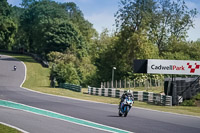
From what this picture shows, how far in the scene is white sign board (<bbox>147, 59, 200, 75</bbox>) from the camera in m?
36.7

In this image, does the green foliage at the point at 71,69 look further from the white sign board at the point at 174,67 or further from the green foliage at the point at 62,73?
the white sign board at the point at 174,67

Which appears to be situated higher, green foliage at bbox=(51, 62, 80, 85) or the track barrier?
green foliage at bbox=(51, 62, 80, 85)

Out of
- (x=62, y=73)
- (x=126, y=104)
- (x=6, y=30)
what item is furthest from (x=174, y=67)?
(x=6, y=30)

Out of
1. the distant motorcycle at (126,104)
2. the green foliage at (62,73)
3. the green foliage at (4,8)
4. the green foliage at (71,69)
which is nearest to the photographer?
the distant motorcycle at (126,104)

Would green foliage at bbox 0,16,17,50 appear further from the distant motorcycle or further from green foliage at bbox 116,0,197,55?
the distant motorcycle

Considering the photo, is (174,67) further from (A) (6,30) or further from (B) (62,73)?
(A) (6,30)

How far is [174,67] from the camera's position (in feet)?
121

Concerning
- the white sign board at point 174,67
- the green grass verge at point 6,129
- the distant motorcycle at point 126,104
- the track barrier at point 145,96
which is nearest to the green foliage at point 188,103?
the track barrier at point 145,96

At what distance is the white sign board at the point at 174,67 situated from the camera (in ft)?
120

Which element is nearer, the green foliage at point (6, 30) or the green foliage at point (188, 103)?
the green foliage at point (188, 103)

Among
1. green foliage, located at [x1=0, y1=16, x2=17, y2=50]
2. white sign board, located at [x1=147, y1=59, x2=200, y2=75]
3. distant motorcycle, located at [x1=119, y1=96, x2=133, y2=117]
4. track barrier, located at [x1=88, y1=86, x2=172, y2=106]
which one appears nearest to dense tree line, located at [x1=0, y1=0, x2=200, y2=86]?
green foliage, located at [x1=0, y1=16, x2=17, y2=50]

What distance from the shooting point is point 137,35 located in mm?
66812

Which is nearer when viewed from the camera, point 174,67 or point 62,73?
point 174,67

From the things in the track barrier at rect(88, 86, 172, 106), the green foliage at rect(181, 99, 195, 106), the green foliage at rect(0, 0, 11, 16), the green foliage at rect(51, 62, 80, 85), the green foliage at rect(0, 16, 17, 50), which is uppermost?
the green foliage at rect(0, 0, 11, 16)
